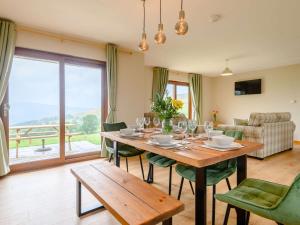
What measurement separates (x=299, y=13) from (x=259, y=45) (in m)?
1.38

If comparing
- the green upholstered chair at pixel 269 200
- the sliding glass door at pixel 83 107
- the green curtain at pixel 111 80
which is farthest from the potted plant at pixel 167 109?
the sliding glass door at pixel 83 107

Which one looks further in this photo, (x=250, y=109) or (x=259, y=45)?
(x=250, y=109)

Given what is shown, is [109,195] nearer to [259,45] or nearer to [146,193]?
[146,193]

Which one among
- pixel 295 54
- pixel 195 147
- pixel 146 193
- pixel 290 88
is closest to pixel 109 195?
pixel 146 193

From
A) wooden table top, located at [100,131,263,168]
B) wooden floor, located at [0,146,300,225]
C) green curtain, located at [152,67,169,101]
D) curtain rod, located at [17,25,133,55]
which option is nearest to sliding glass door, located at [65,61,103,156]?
curtain rod, located at [17,25,133,55]

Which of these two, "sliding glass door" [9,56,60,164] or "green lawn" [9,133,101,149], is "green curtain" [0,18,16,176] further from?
"green lawn" [9,133,101,149]

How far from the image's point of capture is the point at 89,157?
380 cm

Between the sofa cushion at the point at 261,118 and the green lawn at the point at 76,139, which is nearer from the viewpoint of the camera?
the sofa cushion at the point at 261,118

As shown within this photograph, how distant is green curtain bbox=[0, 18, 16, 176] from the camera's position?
284 cm

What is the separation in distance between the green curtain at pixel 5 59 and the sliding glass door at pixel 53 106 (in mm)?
186

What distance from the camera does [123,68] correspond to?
4184mm

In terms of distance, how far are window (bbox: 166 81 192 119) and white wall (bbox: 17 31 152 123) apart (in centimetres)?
247

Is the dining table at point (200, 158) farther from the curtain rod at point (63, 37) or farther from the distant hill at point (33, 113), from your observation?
the curtain rod at point (63, 37)

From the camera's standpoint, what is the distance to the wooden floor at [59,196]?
181cm
